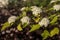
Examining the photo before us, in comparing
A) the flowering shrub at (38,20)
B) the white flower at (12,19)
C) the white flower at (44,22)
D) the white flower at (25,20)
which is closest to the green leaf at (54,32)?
the flowering shrub at (38,20)

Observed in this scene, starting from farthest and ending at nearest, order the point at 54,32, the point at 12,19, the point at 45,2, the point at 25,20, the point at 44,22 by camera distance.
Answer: the point at 45,2 → the point at 12,19 → the point at 25,20 → the point at 44,22 → the point at 54,32

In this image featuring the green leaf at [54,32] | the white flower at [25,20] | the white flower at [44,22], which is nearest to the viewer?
the green leaf at [54,32]

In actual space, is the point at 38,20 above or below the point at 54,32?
above

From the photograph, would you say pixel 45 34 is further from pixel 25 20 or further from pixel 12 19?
pixel 12 19

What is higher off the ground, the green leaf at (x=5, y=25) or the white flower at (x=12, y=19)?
the white flower at (x=12, y=19)

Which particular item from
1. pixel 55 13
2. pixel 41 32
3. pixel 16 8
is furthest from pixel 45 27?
pixel 16 8

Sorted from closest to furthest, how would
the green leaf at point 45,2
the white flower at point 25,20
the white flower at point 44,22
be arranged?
the white flower at point 44,22 → the white flower at point 25,20 → the green leaf at point 45,2

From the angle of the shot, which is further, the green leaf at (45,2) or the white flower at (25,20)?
the green leaf at (45,2)

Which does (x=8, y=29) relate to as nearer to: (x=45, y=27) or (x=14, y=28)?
(x=14, y=28)

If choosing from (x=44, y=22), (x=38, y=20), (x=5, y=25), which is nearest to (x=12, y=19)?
(x=5, y=25)

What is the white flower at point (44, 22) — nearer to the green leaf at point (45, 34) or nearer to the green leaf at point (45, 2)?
the green leaf at point (45, 34)

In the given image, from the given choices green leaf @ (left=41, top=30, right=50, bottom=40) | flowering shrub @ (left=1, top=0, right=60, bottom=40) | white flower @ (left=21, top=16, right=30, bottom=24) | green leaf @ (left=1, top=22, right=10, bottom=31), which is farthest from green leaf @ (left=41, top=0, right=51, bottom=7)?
green leaf @ (left=41, top=30, right=50, bottom=40)
